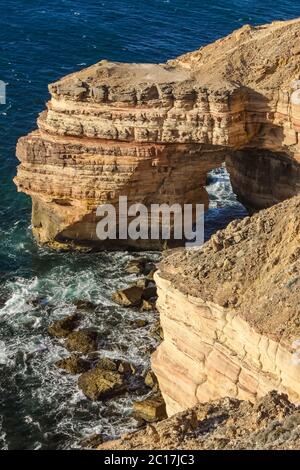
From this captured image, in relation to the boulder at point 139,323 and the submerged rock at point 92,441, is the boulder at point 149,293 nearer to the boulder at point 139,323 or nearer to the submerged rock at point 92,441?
the boulder at point 139,323

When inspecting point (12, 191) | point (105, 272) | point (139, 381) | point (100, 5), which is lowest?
point (139, 381)

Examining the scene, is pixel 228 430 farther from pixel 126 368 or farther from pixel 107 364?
pixel 107 364

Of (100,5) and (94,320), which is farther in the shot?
(100,5)

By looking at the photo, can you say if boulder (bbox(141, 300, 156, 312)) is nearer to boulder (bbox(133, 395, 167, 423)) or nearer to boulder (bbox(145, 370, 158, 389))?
boulder (bbox(145, 370, 158, 389))

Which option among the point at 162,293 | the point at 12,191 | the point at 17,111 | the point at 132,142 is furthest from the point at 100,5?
the point at 162,293

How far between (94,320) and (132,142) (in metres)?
11.2

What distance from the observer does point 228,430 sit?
20.6 metres

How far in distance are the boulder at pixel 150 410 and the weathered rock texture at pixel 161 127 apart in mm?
15218

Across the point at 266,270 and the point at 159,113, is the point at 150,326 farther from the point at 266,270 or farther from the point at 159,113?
the point at 266,270

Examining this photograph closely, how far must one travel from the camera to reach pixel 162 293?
84.6 ft

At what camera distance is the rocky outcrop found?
19173 millimetres

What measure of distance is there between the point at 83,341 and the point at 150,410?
6780 millimetres

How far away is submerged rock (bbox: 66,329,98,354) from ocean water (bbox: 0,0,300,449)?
0.58 m

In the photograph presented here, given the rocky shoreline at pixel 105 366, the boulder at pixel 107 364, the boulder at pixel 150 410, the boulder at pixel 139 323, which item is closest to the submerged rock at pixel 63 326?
the rocky shoreline at pixel 105 366
